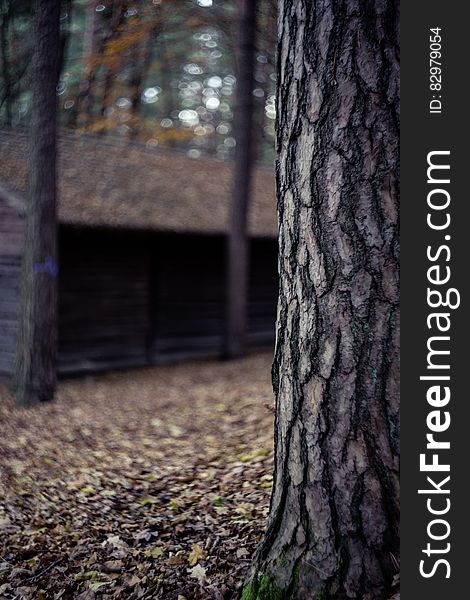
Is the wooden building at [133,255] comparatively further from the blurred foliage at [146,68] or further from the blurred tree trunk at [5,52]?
the blurred tree trunk at [5,52]

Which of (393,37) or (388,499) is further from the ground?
(393,37)

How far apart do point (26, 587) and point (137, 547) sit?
740mm

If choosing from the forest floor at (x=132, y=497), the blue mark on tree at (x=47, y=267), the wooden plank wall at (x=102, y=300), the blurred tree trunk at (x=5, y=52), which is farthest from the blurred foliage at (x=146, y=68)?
the forest floor at (x=132, y=497)

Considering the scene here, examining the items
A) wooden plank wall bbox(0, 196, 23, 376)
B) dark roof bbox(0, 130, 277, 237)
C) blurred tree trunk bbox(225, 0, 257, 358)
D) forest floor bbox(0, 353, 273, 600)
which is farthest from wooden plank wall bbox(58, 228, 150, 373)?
forest floor bbox(0, 353, 273, 600)

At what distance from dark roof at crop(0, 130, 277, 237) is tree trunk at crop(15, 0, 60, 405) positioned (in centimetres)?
212

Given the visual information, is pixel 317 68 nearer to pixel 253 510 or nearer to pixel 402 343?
pixel 402 343

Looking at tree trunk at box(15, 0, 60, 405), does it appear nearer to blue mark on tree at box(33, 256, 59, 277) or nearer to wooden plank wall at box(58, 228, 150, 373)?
blue mark on tree at box(33, 256, 59, 277)

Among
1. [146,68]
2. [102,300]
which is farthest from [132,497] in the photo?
[146,68]

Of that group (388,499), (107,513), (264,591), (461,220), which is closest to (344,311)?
(461,220)

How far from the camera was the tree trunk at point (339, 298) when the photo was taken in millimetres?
2904

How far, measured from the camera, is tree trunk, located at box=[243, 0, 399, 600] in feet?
9.53

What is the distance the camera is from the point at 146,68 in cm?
1639

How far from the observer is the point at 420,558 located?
2770mm

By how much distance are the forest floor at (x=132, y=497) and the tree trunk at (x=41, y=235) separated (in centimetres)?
53
